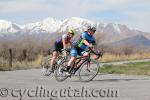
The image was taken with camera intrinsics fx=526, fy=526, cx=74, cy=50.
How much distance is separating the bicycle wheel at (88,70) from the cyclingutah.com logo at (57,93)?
2.27m

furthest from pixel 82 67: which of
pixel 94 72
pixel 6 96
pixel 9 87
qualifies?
pixel 6 96

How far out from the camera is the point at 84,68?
17.0 metres

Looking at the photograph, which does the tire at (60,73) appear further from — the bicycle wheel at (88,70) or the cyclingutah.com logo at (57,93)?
the cyclingutah.com logo at (57,93)

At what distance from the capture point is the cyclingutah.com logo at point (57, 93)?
41.3 feet

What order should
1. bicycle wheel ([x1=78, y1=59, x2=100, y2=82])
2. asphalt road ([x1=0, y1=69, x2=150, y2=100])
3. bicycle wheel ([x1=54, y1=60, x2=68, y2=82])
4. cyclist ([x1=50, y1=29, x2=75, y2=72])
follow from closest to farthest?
1. asphalt road ([x1=0, y1=69, x2=150, y2=100])
2. bicycle wheel ([x1=78, y1=59, x2=100, y2=82])
3. bicycle wheel ([x1=54, y1=60, x2=68, y2=82])
4. cyclist ([x1=50, y1=29, x2=75, y2=72])

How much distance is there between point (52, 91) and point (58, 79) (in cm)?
356

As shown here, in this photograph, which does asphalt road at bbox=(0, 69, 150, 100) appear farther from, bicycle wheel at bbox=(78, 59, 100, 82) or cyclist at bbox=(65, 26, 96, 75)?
cyclist at bbox=(65, 26, 96, 75)

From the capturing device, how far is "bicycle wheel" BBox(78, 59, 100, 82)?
1684 centimetres

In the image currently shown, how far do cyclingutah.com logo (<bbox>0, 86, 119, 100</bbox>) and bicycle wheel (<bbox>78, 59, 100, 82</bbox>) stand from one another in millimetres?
2272

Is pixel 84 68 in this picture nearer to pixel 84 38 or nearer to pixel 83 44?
pixel 83 44

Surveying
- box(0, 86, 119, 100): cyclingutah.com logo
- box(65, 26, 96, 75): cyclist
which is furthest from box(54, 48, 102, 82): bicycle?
box(0, 86, 119, 100): cyclingutah.com logo

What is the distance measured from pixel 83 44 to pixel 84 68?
79 cm

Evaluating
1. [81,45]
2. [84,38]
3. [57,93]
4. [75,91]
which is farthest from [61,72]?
[57,93]

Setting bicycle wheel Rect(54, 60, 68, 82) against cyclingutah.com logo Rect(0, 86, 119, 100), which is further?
bicycle wheel Rect(54, 60, 68, 82)
